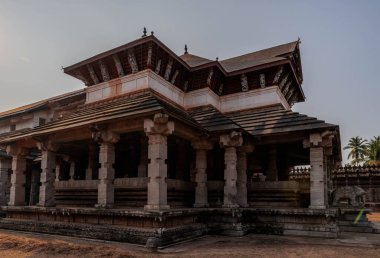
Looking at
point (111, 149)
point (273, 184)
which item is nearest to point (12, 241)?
point (111, 149)

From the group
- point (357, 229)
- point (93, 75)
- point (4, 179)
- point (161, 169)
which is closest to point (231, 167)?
point (161, 169)

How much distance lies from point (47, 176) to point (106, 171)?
3435 millimetres

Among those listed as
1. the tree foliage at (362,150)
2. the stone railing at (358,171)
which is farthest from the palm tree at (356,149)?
the stone railing at (358,171)

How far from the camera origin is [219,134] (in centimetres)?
1267

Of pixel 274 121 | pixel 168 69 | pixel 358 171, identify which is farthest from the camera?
pixel 358 171

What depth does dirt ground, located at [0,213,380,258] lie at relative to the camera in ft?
27.0

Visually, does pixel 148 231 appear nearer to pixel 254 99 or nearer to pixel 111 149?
pixel 111 149

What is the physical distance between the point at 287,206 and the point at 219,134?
14.4ft

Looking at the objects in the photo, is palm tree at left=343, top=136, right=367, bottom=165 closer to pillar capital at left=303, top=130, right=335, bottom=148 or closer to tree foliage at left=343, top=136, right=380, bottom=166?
tree foliage at left=343, top=136, right=380, bottom=166

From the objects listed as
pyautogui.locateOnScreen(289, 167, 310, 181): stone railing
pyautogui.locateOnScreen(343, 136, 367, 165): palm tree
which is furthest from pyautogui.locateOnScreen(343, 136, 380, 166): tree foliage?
pyautogui.locateOnScreen(289, 167, 310, 181): stone railing

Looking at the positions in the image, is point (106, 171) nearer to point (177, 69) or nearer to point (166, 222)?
A: point (166, 222)

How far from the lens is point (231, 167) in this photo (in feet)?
41.4

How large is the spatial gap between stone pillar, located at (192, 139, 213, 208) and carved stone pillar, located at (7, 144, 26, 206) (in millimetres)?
7984

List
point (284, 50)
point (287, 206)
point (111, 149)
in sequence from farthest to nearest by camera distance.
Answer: point (284, 50), point (287, 206), point (111, 149)
